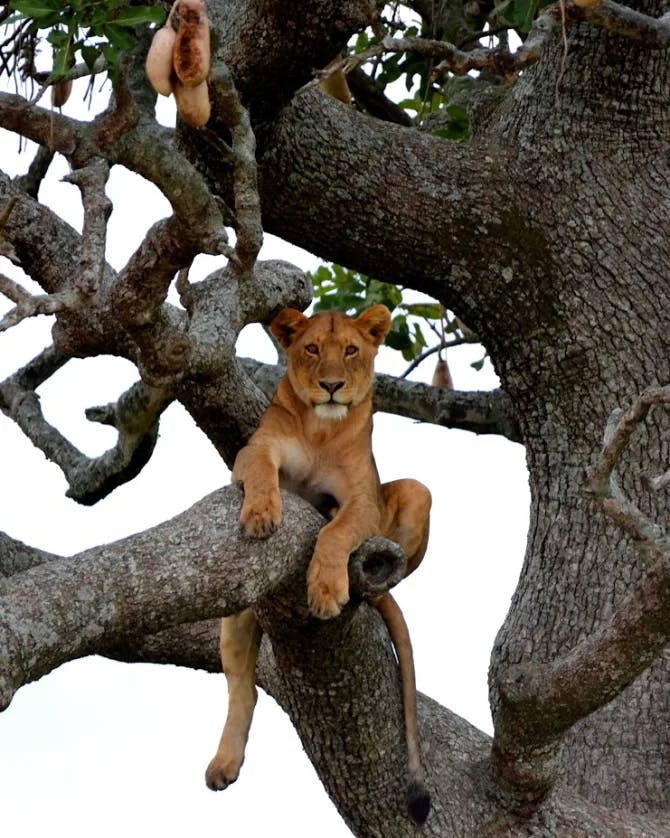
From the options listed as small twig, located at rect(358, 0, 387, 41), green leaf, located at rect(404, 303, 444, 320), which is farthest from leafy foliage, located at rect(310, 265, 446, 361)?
small twig, located at rect(358, 0, 387, 41)

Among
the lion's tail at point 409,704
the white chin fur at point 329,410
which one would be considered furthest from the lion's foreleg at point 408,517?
the white chin fur at point 329,410

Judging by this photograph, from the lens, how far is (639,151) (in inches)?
231

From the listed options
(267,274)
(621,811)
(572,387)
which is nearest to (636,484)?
(572,387)

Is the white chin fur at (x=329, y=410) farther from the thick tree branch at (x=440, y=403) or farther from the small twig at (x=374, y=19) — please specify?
the thick tree branch at (x=440, y=403)

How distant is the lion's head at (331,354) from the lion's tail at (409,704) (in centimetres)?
68

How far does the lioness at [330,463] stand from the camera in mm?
4992

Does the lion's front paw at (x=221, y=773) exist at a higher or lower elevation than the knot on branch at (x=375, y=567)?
lower

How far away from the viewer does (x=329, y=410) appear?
514 cm

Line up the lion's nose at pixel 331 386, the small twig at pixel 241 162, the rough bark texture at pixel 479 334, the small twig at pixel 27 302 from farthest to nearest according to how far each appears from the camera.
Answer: the lion's nose at pixel 331 386
the rough bark texture at pixel 479 334
the small twig at pixel 241 162
the small twig at pixel 27 302

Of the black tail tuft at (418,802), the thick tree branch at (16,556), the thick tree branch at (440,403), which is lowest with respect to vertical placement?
the black tail tuft at (418,802)

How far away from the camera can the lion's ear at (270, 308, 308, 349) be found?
5320 millimetres

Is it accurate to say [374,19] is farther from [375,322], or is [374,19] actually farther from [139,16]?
[375,322]

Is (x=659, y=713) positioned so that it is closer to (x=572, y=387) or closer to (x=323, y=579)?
(x=572, y=387)

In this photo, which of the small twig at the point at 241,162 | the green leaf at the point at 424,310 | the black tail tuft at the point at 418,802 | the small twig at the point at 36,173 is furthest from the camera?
the green leaf at the point at 424,310
